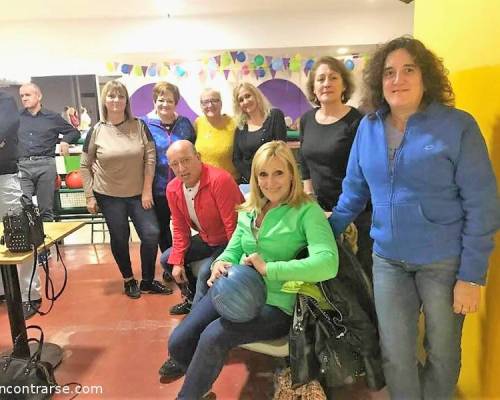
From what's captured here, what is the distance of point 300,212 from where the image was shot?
182cm

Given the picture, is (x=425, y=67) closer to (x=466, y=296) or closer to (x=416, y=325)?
(x=466, y=296)

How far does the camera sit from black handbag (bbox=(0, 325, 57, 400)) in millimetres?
2029

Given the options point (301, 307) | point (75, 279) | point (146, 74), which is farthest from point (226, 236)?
point (146, 74)

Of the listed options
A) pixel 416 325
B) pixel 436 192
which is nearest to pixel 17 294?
pixel 416 325

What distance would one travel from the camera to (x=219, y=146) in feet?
9.97

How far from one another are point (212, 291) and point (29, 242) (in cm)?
93

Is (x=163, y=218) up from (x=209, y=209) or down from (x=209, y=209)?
down

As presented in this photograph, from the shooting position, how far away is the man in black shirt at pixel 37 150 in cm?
432

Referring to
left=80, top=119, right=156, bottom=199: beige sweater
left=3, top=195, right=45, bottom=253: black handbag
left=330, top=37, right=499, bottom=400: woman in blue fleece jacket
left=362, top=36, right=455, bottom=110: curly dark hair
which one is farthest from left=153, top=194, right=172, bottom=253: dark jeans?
left=362, top=36, right=455, bottom=110: curly dark hair

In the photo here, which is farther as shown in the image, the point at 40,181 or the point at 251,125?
the point at 40,181

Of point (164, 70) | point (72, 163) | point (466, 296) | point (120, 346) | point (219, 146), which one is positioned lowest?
point (120, 346)

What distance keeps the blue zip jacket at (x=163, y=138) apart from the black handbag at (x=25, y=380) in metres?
1.49

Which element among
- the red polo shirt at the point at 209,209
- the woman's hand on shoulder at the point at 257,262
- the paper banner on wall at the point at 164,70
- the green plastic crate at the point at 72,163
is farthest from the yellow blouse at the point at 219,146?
the paper banner on wall at the point at 164,70
